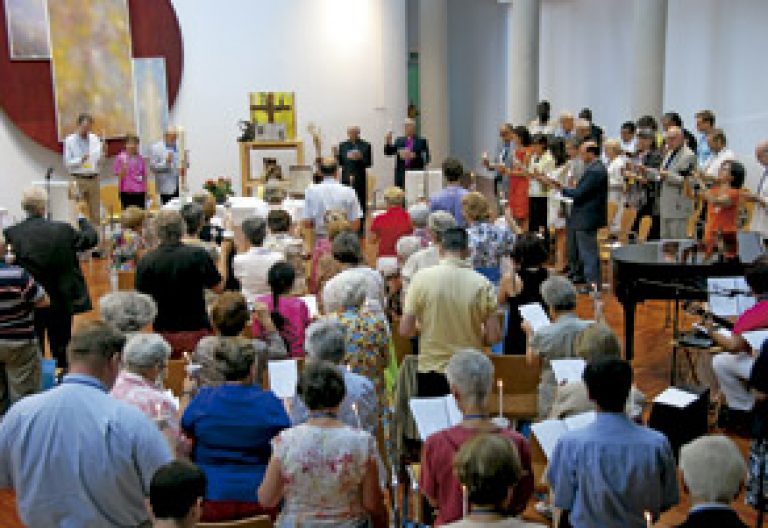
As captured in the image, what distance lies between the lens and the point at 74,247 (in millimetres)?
6586

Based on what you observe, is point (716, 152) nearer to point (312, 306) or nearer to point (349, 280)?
point (312, 306)

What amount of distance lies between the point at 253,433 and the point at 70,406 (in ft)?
2.20

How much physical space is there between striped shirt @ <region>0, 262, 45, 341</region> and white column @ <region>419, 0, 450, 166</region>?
454 inches

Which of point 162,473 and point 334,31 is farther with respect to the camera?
point 334,31

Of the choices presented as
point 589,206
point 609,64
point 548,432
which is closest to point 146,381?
point 548,432

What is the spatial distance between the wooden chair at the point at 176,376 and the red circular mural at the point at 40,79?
8824 millimetres

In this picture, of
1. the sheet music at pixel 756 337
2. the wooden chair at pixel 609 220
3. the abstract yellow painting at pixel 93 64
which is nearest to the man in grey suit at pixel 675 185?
the wooden chair at pixel 609 220

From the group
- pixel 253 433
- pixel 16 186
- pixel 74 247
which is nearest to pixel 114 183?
pixel 16 186

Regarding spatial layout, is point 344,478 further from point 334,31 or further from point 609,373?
point 334,31

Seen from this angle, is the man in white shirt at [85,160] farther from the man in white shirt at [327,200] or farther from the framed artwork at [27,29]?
the man in white shirt at [327,200]

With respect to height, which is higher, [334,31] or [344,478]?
[334,31]

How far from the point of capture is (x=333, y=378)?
326 centimetres

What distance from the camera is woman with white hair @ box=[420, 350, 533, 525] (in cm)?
322

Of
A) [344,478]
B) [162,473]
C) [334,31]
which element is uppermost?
[334,31]
